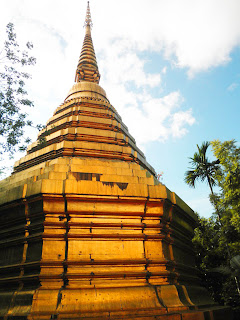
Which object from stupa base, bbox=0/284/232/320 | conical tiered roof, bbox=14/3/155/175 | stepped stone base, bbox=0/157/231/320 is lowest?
stupa base, bbox=0/284/232/320

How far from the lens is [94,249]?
511 cm

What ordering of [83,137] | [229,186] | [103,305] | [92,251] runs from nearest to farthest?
[103,305] → [92,251] → [83,137] → [229,186]

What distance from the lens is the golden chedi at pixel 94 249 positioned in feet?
14.7

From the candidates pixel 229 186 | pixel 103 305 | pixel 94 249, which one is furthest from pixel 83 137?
pixel 229 186

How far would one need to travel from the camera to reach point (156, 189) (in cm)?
579

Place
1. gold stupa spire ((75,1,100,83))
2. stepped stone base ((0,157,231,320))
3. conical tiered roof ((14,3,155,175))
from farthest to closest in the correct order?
gold stupa spire ((75,1,100,83))
conical tiered roof ((14,3,155,175))
stepped stone base ((0,157,231,320))

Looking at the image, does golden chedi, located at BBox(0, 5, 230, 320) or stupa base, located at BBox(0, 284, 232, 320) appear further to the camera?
golden chedi, located at BBox(0, 5, 230, 320)

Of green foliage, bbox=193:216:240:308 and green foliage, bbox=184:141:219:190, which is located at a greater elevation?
green foliage, bbox=184:141:219:190

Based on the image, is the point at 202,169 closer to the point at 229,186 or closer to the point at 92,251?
the point at 229,186

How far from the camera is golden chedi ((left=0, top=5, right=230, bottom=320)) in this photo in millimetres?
4480

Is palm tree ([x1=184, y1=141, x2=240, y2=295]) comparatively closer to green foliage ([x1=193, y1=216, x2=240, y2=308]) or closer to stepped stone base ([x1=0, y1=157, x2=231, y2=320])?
green foliage ([x1=193, y1=216, x2=240, y2=308])

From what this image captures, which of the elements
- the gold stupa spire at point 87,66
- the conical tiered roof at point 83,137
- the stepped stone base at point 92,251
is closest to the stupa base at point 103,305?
the stepped stone base at point 92,251

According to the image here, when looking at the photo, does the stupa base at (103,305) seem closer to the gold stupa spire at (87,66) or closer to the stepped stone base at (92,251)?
the stepped stone base at (92,251)

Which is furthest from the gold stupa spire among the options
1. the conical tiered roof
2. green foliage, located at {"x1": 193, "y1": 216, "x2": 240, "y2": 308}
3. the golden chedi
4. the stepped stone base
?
green foliage, located at {"x1": 193, "y1": 216, "x2": 240, "y2": 308}
